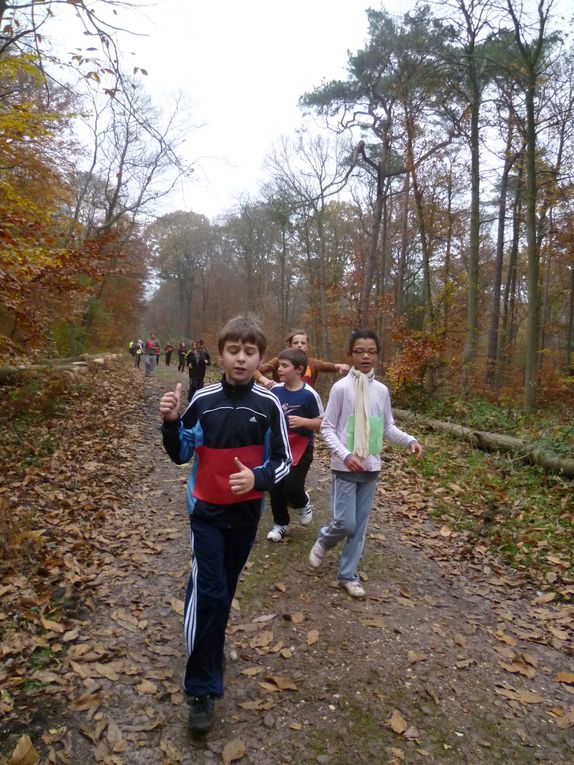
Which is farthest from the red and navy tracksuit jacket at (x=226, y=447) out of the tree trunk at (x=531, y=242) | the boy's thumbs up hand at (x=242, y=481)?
the tree trunk at (x=531, y=242)

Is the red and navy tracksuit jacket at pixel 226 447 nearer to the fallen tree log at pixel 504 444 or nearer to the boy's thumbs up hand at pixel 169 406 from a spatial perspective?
the boy's thumbs up hand at pixel 169 406

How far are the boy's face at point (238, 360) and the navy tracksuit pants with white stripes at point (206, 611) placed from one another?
85 centimetres

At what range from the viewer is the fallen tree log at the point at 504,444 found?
7094 millimetres

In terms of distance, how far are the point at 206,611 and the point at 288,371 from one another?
2651mm

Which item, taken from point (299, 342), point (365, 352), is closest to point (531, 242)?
point (299, 342)

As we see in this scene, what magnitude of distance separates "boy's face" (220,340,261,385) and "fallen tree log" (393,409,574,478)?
622 cm

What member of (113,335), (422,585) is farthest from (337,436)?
(113,335)

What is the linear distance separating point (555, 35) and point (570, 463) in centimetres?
1038

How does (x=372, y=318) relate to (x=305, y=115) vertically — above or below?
below

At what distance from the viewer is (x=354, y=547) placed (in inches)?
158

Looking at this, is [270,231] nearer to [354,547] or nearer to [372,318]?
[372,318]

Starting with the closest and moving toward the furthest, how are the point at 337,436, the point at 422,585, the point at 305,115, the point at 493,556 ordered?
the point at 337,436, the point at 422,585, the point at 493,556, the point at 305,115

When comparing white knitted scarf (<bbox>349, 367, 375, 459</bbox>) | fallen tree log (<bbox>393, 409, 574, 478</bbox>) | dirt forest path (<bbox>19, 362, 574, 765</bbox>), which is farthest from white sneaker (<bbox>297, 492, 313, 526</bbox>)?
fallen tree log (<bbox>393, 409, 574, 478</bbox>)

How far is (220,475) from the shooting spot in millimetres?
2619
